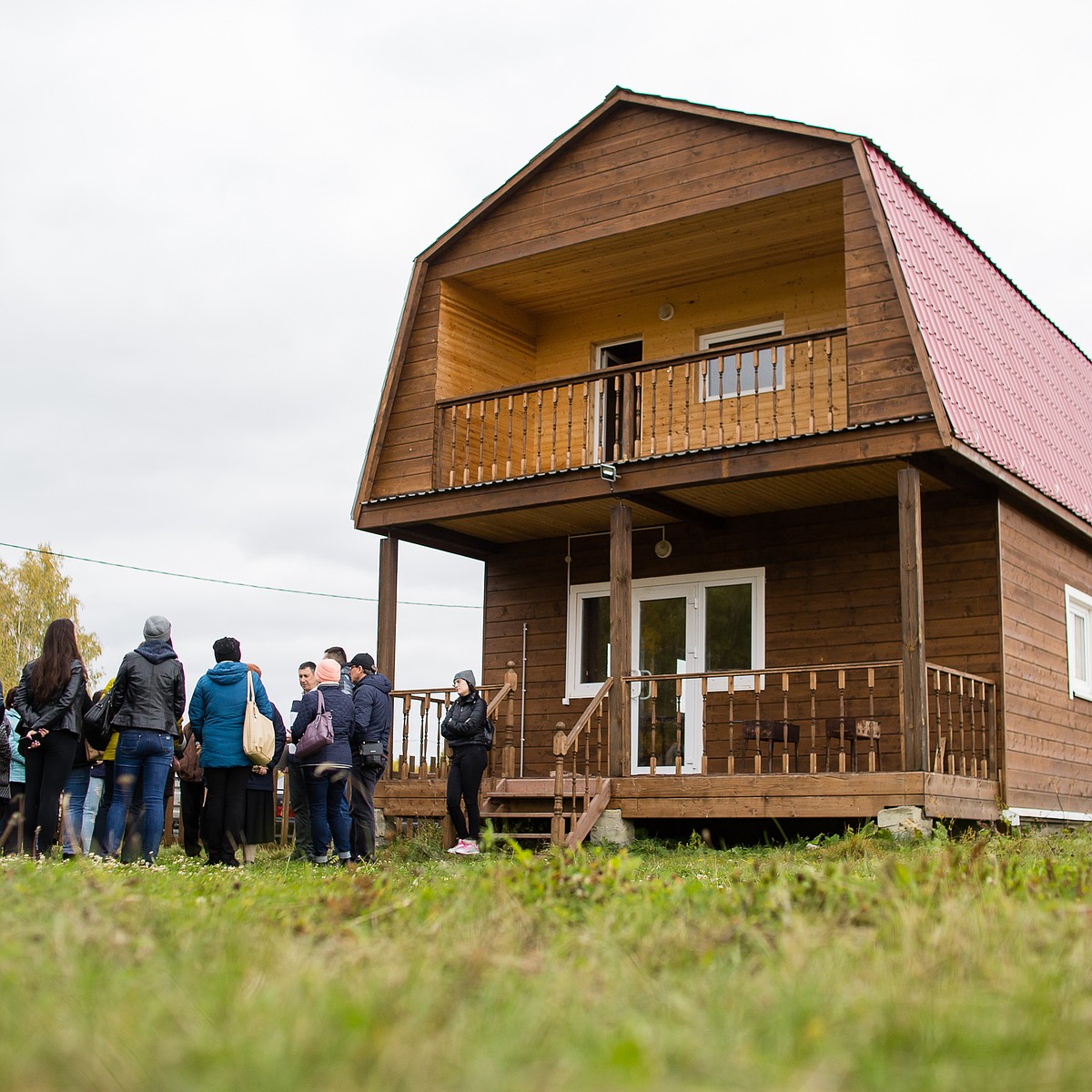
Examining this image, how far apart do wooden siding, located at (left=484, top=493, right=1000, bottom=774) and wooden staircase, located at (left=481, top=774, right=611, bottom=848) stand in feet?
7.23

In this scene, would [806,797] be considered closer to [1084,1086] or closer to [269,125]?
[1084,1086]

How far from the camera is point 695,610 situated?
14914mm

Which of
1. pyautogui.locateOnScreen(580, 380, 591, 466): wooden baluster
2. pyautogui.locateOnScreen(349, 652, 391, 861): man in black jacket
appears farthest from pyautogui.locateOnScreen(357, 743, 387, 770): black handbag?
pyautogui.locateOnScreen(580, 380, 591, 466): wooden baluster

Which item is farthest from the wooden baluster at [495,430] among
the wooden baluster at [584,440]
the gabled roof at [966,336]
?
the gabled roof at [966,336]

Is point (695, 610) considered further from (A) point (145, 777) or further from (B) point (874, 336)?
(A) point (145, 777)

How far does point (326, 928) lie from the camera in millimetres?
4715

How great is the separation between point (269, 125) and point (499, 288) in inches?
Result: 211

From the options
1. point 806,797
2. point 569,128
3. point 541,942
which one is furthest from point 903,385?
point 541,942

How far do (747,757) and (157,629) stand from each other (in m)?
6.67

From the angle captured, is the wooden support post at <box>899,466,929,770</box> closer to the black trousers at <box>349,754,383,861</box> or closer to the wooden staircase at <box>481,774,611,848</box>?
the wooden staircase at <box>481,774,611,848</box>

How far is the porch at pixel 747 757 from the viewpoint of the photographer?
37.5 feet

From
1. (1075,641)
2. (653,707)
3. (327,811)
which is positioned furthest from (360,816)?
(1075,641)

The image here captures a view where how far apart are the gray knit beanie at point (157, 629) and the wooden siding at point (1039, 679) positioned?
294 inches

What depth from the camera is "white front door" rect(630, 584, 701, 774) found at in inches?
571
